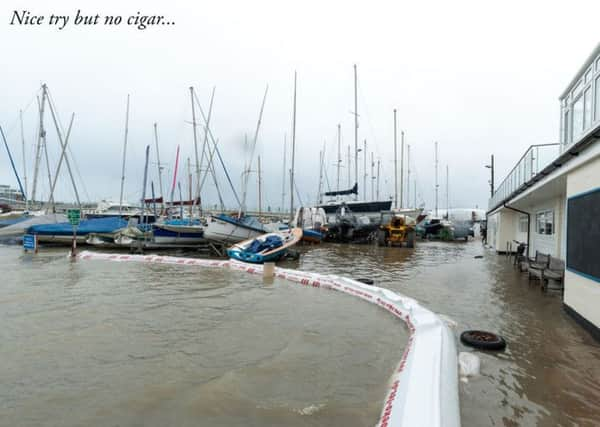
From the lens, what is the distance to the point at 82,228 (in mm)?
22109

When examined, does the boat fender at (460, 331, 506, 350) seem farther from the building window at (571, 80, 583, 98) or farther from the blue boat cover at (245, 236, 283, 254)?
the blue boat cover at (245, 236, 283, 254)

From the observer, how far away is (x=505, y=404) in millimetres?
3635

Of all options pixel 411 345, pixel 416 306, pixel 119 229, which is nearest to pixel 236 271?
pixel 416 306

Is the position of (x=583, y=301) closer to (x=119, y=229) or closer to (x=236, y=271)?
(x=236, y=271)

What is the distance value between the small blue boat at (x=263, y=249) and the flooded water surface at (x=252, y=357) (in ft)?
17.3

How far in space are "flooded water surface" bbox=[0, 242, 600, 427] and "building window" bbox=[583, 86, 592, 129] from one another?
393 centimetres

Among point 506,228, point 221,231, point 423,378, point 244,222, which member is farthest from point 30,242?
point 506,228

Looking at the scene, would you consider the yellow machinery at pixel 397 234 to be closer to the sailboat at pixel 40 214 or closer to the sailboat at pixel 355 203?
the sailboat at pixel 355 203

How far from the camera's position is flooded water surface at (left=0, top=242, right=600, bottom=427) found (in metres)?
3.58

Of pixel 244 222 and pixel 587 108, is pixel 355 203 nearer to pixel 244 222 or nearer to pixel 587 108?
pixel 244 222

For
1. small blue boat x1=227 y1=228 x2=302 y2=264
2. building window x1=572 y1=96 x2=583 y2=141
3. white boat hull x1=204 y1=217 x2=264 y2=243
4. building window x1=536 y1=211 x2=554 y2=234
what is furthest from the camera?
white boat hull x1=204 y1=217 x2=264 y2=243

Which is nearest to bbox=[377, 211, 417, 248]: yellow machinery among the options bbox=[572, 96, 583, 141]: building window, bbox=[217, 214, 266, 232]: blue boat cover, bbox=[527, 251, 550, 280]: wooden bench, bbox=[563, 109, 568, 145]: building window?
bbox=[217, 214, 266, 232]: blue boat cover

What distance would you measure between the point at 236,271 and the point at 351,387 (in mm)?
9664

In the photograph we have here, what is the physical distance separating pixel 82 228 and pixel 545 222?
80.7 ft
